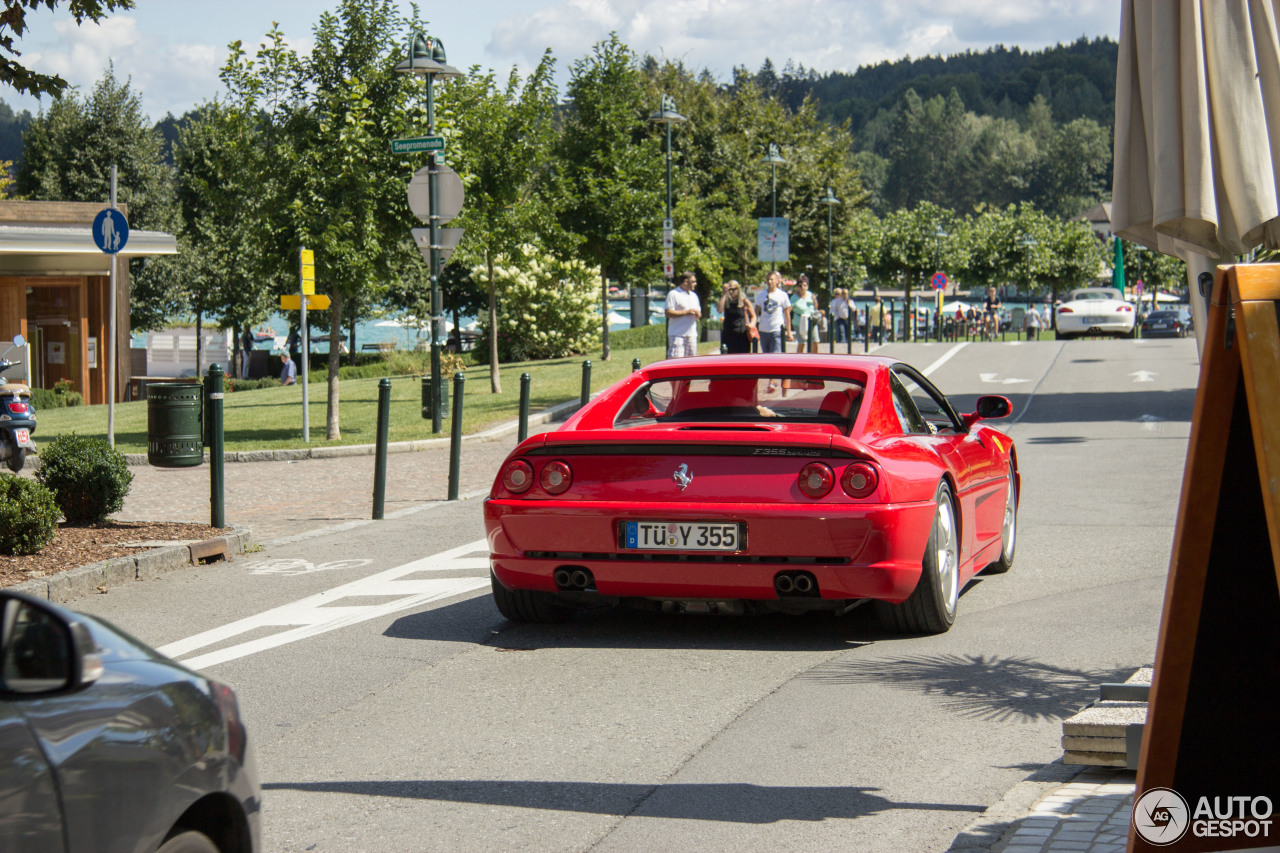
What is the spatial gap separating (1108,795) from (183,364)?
5738 cm

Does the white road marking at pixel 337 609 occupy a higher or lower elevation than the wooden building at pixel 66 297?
lower

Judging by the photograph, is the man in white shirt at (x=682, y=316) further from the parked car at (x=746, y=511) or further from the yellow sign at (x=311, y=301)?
the parked car at (x=746, y=511)

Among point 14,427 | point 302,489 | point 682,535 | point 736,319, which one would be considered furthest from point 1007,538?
point 736,319

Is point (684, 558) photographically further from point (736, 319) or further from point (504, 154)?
point (504, 154)

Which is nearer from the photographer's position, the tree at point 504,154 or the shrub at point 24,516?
the shrub at point 24,516

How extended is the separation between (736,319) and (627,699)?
1856 cm

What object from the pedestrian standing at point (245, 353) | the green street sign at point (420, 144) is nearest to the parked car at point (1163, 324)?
the pedestrian standing at point (245, 353)

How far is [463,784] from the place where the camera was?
182 inches

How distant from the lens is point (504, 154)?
26047mm

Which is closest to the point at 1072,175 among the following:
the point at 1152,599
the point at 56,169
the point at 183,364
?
the point at 183,364

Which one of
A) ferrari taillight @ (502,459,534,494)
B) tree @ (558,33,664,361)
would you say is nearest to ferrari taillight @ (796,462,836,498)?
ferrari taillight @ (502,459,534,494)

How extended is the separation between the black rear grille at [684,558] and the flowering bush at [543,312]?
39458mm

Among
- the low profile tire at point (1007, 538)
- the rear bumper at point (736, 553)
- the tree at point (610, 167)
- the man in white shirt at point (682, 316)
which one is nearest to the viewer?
the rear bumper at point (736, 553)

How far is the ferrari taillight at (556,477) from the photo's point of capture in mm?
6609
